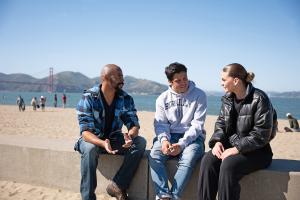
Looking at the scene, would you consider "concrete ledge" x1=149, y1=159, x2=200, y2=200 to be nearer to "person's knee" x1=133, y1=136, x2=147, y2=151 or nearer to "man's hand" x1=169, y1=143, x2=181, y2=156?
"man's hand" x1=169, y1=143, x2=181, y2=156

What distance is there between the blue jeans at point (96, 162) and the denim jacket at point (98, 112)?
164mm

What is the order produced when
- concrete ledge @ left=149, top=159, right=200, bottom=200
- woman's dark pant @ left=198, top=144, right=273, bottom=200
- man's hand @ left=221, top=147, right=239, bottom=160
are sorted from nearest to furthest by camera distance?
woman's dark pant @ left=198, top=144, right=273, bottom=200 < man's hand @ left=221, top=147, right=239, bottom=160 < concrete ledge @ left=149, top=159, right=200, bottom=200

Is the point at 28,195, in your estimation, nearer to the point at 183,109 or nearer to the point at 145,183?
the point at 145,183

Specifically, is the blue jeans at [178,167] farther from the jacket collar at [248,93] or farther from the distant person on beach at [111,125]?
the jacket collar at [248,93]

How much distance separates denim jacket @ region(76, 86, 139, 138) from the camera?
357 cm

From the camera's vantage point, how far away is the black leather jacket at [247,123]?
2920mm

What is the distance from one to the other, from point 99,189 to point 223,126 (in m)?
1.70

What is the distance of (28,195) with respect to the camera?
394cm

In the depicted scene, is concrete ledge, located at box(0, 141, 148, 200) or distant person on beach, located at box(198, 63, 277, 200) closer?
distant person on beach, located at box(198, 63, 277, 200)

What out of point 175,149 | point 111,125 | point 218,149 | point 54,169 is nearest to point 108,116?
point 111,125

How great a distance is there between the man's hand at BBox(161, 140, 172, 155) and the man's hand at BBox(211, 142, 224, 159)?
47cm

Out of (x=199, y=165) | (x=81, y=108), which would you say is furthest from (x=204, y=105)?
(x=81, y=108)

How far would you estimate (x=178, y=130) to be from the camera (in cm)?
369

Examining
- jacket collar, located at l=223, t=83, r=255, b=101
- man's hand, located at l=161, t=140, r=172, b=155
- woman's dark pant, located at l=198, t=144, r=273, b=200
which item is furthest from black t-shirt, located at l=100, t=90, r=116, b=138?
jacket collar, located at l=223, t=83, r=255, b=101
